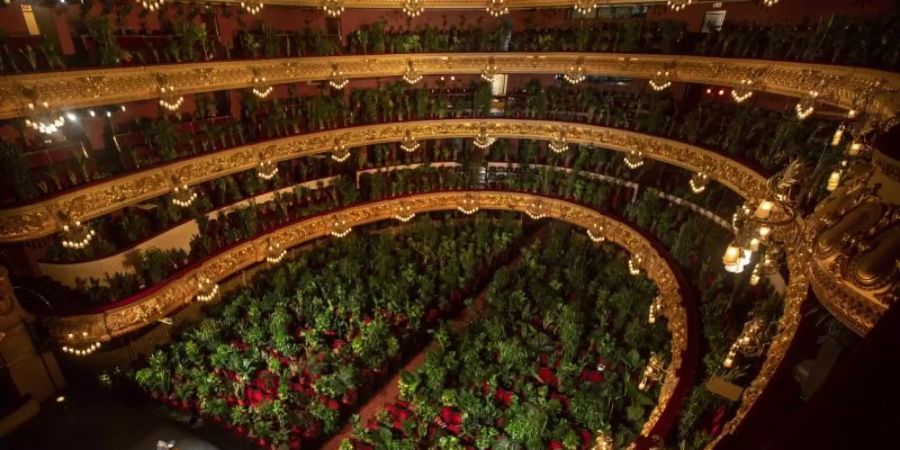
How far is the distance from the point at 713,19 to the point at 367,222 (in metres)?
17.5

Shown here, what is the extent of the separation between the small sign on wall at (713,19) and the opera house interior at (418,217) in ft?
0.79

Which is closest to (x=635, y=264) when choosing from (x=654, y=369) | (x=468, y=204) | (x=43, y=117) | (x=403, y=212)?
(x=654, y=369)

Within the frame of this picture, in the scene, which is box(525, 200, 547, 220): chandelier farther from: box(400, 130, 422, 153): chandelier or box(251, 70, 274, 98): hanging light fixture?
box(251, 70, 274, 98): hanging light fixture

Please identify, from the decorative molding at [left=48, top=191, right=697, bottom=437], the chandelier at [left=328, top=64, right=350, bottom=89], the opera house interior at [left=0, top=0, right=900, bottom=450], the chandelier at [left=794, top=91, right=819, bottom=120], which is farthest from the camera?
the chandelier at [left=328, top=64, right=350, bottom=89]

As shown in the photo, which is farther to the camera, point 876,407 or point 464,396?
point 464,396

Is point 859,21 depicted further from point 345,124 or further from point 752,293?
point 345,124

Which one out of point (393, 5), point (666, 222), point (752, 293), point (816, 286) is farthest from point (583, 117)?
point (816, 286)

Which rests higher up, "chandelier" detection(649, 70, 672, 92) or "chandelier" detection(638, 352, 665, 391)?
"chandelier" detection(649, 70, 672, 92)

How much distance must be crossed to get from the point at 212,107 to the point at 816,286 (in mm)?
19298

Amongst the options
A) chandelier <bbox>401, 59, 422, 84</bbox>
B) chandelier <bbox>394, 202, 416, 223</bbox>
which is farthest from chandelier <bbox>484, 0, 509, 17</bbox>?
chandelier <bbox>394, 202, 416, 223</bbox>

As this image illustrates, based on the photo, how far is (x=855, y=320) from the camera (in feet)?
15.3

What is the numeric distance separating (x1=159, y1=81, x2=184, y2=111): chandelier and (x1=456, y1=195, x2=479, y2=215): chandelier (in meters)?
13.2

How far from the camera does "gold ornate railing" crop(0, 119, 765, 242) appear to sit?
41.4ft

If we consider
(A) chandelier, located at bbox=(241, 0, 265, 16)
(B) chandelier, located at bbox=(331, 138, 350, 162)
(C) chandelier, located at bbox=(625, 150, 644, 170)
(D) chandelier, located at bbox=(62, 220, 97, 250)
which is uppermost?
(A) chandelier, located at bbox=(241, 0, 265, 16)
